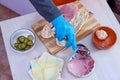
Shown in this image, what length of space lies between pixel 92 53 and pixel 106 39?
0.29ft

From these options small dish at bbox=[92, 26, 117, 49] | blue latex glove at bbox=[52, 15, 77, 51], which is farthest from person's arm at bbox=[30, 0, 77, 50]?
small dish at bbox=[92, 26, 117, 49]

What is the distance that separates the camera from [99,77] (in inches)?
38.5

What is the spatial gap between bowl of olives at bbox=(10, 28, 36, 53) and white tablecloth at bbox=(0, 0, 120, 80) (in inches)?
1.1

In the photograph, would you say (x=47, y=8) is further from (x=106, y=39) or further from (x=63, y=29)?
(x=106, y=39)

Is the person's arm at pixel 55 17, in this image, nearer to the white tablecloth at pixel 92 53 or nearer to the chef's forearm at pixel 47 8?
the chef's forearm at pixel 47 8

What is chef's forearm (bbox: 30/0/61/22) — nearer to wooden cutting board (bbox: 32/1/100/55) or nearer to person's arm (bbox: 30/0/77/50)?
person's arm (bbox: 30/0/77/50)

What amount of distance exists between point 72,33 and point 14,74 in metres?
0.31

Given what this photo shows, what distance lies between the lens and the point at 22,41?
1057mm

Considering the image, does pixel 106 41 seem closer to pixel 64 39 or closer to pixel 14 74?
pixel 64 39

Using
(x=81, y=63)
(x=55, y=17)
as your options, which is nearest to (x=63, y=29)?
(x=55, y=17)

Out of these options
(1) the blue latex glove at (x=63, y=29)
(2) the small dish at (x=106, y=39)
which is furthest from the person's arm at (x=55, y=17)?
(2) the small dish at (x=106, y=39)

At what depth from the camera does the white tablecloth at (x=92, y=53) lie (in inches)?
39.0

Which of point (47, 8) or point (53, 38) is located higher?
point (47, 8)

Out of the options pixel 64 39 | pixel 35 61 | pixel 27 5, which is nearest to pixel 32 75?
pixel 35 61
